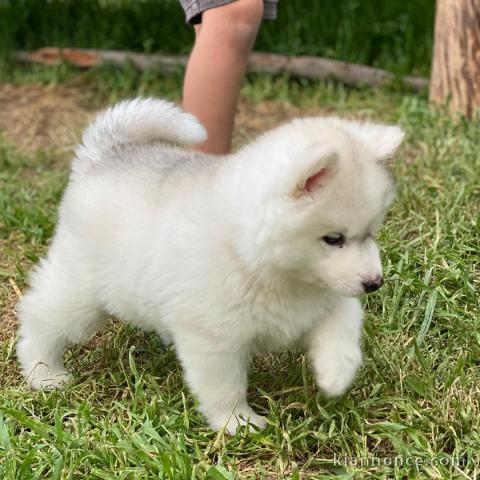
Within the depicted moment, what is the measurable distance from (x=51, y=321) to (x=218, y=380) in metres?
0.62

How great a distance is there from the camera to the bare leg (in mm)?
3514

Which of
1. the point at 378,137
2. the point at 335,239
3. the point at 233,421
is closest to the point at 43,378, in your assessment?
the point at 233,421

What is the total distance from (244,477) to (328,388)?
307 mm

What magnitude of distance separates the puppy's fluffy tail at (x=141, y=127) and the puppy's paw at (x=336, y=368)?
82cm

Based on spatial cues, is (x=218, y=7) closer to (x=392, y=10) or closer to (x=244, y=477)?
(x=244, y=477)

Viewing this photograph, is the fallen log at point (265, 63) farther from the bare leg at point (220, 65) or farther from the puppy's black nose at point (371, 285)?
the puppy's black nose at point (371, 285)

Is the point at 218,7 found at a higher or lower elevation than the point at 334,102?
higher

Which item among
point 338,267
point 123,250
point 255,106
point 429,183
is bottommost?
point 255,106

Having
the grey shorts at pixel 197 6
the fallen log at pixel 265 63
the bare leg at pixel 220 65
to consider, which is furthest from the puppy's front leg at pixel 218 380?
the fallen log at pixel 265 63

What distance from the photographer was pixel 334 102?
5.53m

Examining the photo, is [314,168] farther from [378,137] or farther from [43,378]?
[43,378]

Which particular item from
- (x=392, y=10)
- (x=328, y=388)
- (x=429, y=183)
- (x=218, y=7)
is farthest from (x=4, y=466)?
(x=392, y=10)

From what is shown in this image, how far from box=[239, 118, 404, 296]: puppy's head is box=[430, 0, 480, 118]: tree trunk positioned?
266 cm

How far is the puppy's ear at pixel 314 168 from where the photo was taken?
2.10 metres
